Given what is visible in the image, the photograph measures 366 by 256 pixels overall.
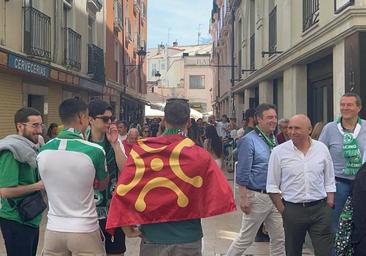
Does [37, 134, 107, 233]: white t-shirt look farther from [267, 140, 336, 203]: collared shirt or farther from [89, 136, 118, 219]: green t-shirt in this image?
[267, 140, 336, 203]: collared shirt

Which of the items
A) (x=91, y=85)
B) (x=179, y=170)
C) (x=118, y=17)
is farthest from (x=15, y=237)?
(x=118, y=17)

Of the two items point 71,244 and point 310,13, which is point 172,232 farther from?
point 310,13

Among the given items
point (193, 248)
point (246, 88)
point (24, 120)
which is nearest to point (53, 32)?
point (246, 88)

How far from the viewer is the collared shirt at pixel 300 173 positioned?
4.89m

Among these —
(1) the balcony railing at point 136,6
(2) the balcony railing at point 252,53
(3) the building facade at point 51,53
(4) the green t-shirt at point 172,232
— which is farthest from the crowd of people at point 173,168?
(1) the balcony railing at point 136,6

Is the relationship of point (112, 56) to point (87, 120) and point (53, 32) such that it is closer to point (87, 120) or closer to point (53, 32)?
point (53, 32)

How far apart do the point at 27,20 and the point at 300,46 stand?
6513 millimetres

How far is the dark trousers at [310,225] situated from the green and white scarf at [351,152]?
68 cm

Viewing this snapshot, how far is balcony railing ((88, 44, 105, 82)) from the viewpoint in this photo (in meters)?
19.3

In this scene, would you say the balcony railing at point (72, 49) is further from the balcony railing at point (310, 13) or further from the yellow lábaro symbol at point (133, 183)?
the yellow lábaro symbol at point (133, 183)

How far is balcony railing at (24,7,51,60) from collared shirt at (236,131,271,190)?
8.34m

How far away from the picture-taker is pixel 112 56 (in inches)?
991

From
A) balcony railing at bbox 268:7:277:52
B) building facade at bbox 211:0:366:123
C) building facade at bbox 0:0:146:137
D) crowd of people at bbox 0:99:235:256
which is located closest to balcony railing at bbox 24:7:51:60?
building facade at bbox 0:0:146:137

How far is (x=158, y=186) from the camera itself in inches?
128
